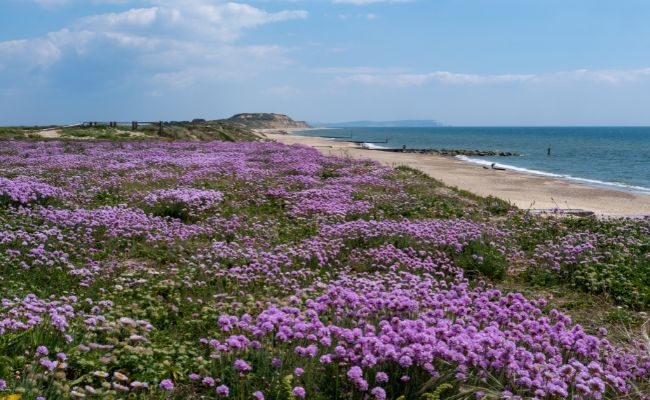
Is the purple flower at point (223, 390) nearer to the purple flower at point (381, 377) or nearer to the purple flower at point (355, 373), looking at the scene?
the purple flower at point (355, 373)

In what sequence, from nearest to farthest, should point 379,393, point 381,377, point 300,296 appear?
1. point 379,393
2. point 381,377
3. point 300,296

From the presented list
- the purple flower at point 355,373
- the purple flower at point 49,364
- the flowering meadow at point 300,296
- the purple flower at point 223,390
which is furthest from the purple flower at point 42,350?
the purple flower at point 355,373

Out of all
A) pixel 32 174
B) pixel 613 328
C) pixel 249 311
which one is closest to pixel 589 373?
pixel 613 328

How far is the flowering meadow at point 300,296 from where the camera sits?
4.88 m

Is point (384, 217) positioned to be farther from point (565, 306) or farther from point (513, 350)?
point (513, 350)

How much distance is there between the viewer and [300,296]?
25.6 ft

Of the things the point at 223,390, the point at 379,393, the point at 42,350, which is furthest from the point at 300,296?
the point at 42,350

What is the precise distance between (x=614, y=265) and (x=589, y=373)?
5827 mm

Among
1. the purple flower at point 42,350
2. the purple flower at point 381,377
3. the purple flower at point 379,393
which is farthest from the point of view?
the purple flower at point 42,350

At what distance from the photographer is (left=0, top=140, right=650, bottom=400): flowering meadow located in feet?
16.0

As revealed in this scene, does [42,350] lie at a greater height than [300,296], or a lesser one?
greater

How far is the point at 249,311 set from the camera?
702 cm

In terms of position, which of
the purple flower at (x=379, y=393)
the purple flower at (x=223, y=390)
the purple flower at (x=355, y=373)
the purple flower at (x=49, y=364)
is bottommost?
the purple flower at (x=223, y=390)

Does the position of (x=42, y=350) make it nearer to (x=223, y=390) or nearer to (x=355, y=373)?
(x=223, y=390)
